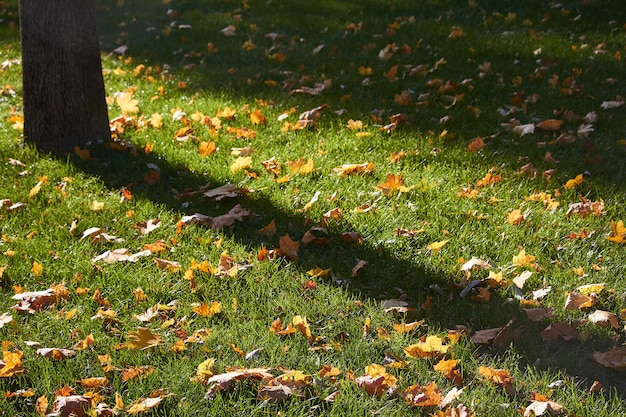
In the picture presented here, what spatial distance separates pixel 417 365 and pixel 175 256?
143 centimetres

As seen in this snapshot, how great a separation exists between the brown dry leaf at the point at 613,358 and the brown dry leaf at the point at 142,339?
181 centimetres

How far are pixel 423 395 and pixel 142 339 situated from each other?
46.4 inches

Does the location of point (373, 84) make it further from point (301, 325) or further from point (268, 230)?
point (301, 325)

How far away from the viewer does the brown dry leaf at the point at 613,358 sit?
2840 millimetres

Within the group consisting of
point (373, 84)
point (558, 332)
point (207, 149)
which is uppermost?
point (373, 84)

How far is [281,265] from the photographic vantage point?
11.8 feet

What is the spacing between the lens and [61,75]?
477 centimetres

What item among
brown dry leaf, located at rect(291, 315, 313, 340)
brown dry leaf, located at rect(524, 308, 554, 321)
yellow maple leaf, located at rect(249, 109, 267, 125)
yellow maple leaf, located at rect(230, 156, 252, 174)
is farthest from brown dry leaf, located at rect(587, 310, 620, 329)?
yellow maple leaf, located at rect(249, 109, 267, 125)

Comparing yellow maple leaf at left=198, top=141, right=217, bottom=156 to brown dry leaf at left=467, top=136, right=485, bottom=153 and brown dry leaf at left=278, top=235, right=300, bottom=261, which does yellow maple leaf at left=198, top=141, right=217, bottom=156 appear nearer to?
brown dry leaf at left=278, top=235, right=300, bottom=261

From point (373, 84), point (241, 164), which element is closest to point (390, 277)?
point (241, 164)

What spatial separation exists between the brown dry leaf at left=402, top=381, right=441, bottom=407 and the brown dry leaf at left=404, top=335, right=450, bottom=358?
0.20 m

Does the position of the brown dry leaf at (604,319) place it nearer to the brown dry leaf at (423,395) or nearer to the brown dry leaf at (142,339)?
the brown dry leaf at (423,395)

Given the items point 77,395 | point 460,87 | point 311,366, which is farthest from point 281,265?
point 460,87

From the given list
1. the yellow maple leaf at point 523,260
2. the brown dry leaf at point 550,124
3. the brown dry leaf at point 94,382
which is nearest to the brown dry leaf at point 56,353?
the brown dry leaf at point 94,382
